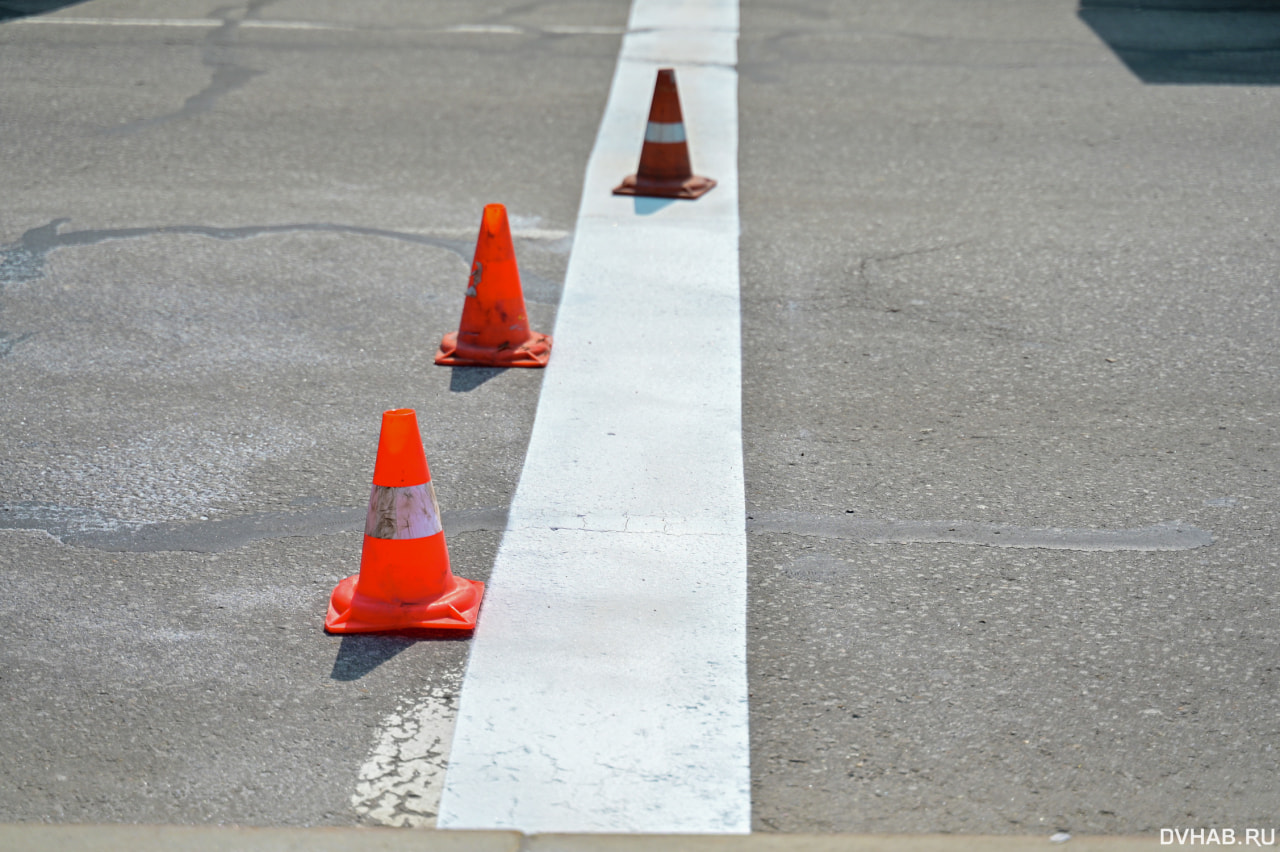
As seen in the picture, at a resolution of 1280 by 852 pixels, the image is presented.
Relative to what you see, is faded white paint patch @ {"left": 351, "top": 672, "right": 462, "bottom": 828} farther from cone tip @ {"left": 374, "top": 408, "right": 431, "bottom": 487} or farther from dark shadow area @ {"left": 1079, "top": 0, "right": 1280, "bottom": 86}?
dark shadow area @ {"left": 1079, "top": 0, "right": 1280, "bottom": 86}

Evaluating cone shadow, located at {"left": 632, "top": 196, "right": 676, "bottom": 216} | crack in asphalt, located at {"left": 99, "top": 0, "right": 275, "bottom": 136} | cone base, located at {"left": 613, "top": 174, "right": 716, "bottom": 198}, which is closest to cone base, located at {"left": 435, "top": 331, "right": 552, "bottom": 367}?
cone shadow, located at {"left": 632, "top": 196, "right": 676, "bottom": 216}

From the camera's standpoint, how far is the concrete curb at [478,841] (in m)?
2.86

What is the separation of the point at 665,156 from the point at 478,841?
16.3ft

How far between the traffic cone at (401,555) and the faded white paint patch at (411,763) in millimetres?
282

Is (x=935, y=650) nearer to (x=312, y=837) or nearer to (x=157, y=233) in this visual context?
(x=312, y=837)

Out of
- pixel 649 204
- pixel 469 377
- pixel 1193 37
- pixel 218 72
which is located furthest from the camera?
pixel 1193 37

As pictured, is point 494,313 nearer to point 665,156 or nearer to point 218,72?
point 665,156

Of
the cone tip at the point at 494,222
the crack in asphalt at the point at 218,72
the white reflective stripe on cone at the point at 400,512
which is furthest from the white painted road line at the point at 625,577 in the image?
the crack in asphalt at the point at 218,72

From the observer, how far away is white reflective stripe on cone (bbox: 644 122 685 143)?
7.09 m

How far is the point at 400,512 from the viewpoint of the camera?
3.62 m

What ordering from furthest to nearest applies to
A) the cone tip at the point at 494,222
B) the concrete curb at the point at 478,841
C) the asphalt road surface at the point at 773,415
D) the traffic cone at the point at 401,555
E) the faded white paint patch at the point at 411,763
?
the cone tip at the point at 494,222 → the traffic cone at the point at 401,555 → the asphalt road surface at the point at 773,415 → the faded white paint patch at the point at 411,763 → the concrete curb at the point at 478,841

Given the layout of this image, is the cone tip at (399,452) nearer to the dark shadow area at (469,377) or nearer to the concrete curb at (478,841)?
the concrete curb at (478,841)

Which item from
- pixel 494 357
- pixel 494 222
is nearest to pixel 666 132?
pixel 494 222

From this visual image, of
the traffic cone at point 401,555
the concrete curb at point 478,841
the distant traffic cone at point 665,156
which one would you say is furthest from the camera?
the distant traffic cone at point 665,156
